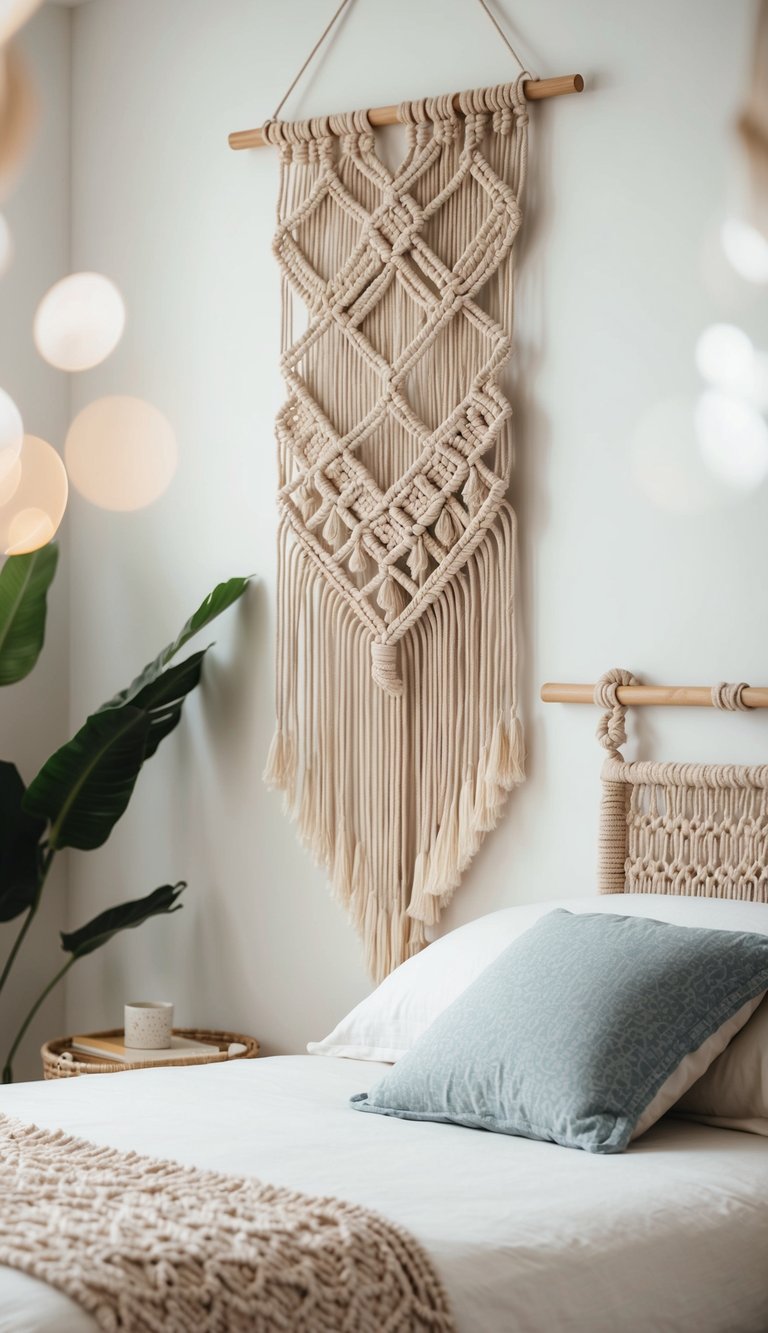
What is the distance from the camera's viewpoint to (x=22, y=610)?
3.13 metres

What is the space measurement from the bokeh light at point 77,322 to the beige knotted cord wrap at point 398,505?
63 cm

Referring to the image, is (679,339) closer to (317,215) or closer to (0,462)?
(317,215)

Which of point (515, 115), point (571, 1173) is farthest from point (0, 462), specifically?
point (571, 1173)

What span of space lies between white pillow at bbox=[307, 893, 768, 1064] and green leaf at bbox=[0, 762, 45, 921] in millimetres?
882

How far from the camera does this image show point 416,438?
2.86 meters

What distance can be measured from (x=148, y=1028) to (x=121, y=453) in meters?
1.32

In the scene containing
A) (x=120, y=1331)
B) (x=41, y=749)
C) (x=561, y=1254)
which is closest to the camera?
(x=120, y=1331)

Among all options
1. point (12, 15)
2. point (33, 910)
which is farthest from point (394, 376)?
point (12, 15)

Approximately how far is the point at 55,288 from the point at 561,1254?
273 centimetres

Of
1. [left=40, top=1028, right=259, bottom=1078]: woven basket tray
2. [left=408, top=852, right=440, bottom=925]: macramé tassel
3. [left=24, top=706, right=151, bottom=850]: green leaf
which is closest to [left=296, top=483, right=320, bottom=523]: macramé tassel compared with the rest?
[left=24, top=706, right=151, bottom=850]: green leaf

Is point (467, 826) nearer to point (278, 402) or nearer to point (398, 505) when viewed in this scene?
point (398, 505)

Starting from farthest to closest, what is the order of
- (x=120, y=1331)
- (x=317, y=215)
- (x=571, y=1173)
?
(x=317, y=215) < (x=571, y=1173) < (x=120, y=1331)

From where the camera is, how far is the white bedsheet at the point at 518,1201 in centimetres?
148

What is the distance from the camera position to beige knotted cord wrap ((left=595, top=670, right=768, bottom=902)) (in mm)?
2400
